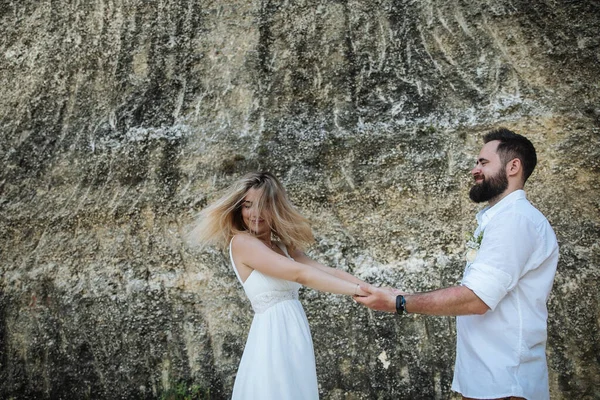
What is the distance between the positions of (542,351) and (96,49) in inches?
268

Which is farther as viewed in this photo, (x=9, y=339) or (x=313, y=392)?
(x=9, y=339)

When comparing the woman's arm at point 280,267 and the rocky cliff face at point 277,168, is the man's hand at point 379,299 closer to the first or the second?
the woman's arm at point 280,267

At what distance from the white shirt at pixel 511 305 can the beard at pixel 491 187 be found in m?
0.18

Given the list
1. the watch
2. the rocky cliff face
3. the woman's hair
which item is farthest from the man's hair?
the rocky cliff face

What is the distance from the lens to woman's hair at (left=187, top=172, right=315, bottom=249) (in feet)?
12.7

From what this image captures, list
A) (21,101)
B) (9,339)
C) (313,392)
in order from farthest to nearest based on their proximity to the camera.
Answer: (21,101) → (9,339) → (313,392)

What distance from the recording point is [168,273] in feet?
22.8

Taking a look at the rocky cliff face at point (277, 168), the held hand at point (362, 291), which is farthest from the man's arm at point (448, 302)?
the rocky cliff face at point (277, 168)

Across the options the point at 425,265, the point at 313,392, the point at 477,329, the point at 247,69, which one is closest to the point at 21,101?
the point at 247,69

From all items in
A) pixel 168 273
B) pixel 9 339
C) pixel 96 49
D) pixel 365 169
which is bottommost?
pixel 9 339


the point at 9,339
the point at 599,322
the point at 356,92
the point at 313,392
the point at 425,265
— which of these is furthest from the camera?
the point at 356,92

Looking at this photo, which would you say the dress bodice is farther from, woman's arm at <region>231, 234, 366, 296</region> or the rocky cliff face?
the rocky cliff face

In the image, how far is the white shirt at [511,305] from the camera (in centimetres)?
314

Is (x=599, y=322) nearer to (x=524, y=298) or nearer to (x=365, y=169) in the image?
(x=365, y=169)
